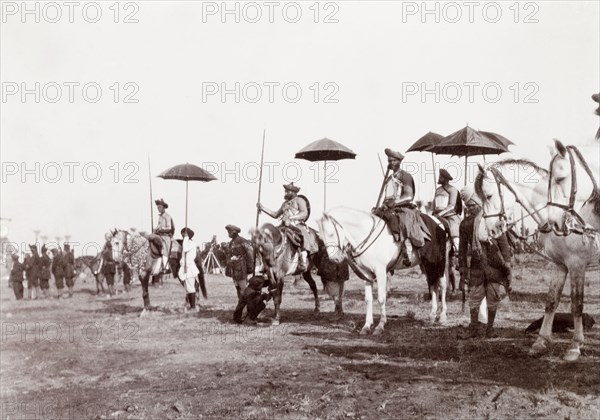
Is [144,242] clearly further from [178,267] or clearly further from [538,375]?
[538,375]

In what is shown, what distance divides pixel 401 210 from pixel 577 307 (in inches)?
148

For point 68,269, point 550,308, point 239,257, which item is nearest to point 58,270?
point 68,269

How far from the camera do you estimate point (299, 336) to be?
10.2 metres

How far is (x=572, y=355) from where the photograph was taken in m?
7.16

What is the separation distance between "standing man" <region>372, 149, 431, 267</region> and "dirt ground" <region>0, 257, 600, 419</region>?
164cm

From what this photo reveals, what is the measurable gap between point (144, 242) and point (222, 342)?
9.57 metres

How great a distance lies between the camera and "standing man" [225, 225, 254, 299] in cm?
1338

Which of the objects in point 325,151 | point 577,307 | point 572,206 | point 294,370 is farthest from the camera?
point 325,151

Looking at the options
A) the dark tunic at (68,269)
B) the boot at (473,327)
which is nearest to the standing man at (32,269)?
the dark tunic at (68,269)

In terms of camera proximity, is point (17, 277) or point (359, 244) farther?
point (17, 277)

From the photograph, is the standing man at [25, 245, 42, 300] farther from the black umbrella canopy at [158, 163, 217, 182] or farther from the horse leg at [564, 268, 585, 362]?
the horse leg at [564, 268, 585, 362]

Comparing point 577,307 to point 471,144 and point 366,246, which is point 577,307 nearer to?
point 366,246

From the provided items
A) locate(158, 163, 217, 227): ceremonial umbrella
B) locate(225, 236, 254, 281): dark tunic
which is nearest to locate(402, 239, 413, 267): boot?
locate(225, 236, 254, 281): dark tunic

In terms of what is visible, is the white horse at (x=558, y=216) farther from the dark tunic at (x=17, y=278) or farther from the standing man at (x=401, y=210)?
the dark tunic at (x=17, y=278)
